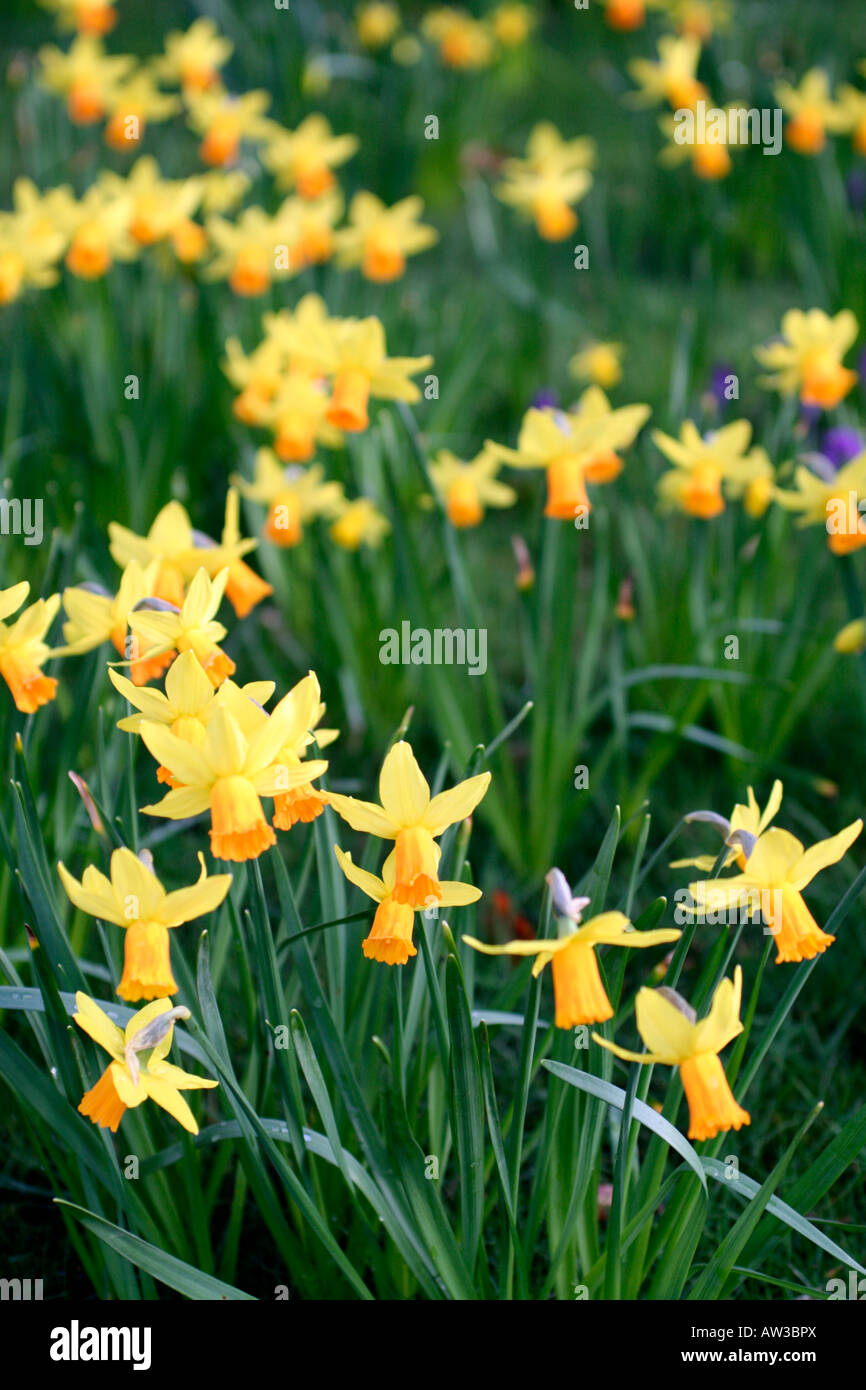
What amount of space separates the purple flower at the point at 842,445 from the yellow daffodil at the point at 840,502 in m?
0.59

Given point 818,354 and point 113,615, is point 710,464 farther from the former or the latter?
point 113,615

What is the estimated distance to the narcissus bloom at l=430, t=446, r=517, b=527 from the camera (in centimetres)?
257

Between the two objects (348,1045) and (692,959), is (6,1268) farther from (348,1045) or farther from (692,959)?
(692,959)

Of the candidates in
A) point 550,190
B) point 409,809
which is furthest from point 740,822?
point 550,190

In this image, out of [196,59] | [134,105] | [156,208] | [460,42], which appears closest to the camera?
[156,208]

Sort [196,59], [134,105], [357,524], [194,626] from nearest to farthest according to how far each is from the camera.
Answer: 1. [194,626]
2. [357,524]
3. [134,105]
4. [196,59]

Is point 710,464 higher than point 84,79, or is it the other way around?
point 84,79

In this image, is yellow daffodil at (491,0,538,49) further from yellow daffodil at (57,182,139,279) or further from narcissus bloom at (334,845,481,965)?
narcissus bloom at (334,845,481,965)

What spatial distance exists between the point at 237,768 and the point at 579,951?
1.30ft

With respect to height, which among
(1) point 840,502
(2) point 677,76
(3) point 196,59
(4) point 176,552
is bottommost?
(4) point 176,552

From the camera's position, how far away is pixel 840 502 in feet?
6.99

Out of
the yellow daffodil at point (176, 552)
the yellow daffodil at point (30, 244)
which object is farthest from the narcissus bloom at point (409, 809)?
the yellow daffodil at point (30, 244)
